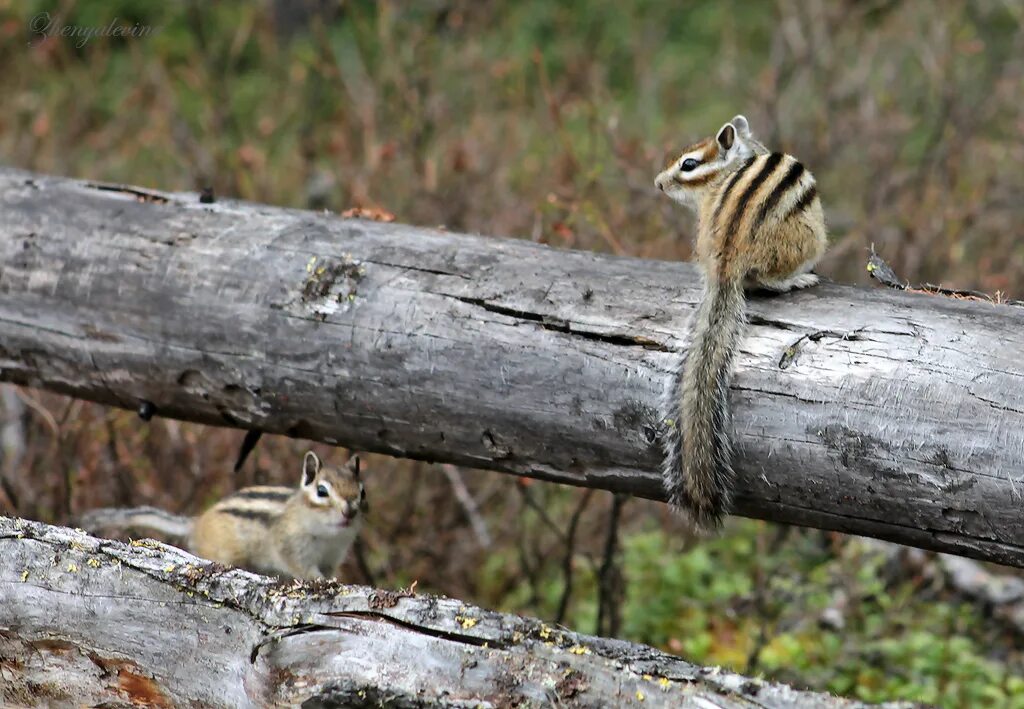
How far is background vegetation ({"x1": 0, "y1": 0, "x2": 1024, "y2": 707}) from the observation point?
4.85 meters

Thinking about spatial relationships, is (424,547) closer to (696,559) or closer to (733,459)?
(696,559)

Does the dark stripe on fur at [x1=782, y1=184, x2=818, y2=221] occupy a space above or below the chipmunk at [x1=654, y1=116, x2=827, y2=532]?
above

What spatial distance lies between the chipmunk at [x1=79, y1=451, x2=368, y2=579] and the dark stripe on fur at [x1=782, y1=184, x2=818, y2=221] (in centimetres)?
196

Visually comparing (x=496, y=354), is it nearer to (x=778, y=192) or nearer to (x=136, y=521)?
(x=778, y=192)

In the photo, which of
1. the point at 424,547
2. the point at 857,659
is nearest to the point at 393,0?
the point at 424,547

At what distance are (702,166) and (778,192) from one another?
0.64m

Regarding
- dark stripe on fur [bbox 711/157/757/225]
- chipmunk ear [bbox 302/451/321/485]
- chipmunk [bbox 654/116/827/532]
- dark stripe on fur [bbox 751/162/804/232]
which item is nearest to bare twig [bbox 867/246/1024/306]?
chipmunk [bbox 654/116/827/532]

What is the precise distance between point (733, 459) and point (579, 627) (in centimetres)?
259

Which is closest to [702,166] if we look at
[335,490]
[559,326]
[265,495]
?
[559,326]

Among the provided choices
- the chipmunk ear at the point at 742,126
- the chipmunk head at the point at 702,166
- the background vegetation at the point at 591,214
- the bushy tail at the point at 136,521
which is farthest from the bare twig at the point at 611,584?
the bushy tail at the point at 136,521

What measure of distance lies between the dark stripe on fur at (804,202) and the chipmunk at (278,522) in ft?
6.44

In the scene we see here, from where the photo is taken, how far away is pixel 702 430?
2740 mm

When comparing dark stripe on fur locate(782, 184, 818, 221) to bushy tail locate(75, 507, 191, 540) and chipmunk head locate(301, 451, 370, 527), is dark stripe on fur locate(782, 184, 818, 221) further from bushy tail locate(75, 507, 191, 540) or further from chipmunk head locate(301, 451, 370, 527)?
bushy tail locate(75, 507, 191, 540)

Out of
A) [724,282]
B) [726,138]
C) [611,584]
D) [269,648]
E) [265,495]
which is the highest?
[726,138]
